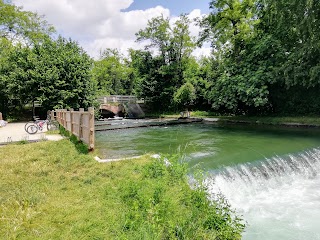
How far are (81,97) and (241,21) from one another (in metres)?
14.4

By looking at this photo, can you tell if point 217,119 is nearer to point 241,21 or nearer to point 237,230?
point 241,21

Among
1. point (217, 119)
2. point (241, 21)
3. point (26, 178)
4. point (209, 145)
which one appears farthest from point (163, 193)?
point (241, 21)

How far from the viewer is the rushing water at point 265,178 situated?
5.18 m

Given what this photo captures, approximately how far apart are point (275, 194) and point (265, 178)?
66 centimetres

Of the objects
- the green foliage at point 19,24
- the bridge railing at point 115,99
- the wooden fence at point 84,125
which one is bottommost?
the wooden fence at point 84,125


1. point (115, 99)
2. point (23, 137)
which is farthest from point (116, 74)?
point (23, 137)

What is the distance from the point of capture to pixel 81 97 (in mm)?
20891

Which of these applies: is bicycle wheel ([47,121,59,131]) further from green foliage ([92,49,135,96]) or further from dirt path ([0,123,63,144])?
green foliage ([92,49,135,96])

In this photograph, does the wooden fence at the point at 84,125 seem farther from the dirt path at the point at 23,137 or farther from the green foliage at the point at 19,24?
the green foliage at the point at 19,24

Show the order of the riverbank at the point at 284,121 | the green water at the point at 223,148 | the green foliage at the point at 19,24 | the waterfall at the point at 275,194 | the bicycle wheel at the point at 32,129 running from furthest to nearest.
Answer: the green foliage at the point at 19,24, the riverbank at the point at 284,121, the bicycle wheel at the point at 32,129, the green water at the point at 223,148, the waterfall at the point at 275,194

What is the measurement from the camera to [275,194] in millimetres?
6512

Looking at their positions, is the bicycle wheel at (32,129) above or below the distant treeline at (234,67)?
below

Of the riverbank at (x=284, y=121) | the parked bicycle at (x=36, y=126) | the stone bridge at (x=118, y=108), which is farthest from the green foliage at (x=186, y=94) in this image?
the parked bicycle at (x=36, y=126)

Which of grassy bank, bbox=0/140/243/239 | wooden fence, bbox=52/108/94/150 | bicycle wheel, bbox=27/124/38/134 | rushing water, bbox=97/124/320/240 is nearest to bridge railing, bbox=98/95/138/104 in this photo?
bicycle wheel, bbox=27/124/38/134
